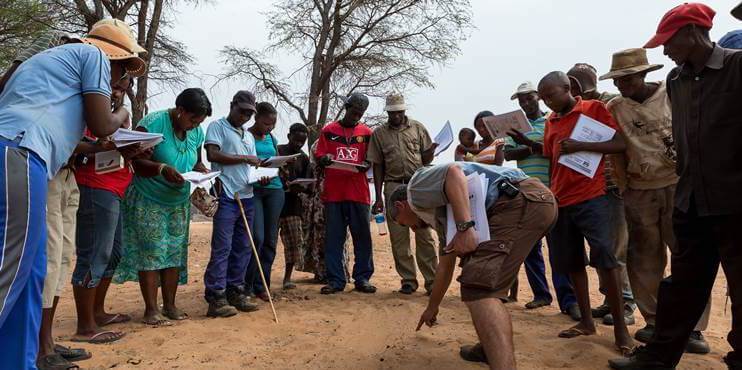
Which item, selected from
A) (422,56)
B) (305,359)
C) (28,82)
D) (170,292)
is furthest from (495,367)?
(422,56)

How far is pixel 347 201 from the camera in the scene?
6105mm

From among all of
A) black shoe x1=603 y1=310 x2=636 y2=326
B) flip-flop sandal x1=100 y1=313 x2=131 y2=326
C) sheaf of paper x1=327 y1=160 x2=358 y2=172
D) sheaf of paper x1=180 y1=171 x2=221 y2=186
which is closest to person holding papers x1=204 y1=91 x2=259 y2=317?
sheaf of paper x1=180 y1=171 x2=221 y2=186

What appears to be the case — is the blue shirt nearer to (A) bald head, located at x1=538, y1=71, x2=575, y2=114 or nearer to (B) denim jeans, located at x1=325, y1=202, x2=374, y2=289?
(B) denim jeans, located at x1=325, y1=202, x2=374, y2=289

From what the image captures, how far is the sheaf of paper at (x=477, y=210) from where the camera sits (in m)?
3.08

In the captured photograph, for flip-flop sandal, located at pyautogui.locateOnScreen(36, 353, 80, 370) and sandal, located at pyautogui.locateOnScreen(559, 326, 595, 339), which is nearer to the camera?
flip-flop sandal, located at pyautogui.locateOnScreen(36, 353, 80, 370)

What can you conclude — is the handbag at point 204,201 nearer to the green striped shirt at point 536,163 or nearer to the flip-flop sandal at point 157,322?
the flip-flop sandal at point 157,322

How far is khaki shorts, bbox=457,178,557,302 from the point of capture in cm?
295

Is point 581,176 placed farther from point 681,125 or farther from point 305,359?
point 305,359

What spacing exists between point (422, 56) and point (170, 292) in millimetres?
15025

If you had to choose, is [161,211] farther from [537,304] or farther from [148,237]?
[537,304]

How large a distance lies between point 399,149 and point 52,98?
12.8ft

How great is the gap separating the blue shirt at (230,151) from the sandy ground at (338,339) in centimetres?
115

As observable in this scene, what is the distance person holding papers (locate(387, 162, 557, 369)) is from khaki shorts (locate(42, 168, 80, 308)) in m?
2.03

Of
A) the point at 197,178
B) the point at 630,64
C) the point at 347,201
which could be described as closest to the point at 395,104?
the point at 347,201
